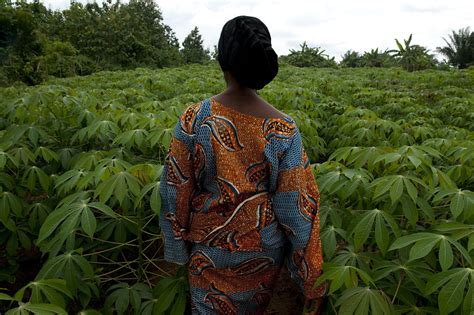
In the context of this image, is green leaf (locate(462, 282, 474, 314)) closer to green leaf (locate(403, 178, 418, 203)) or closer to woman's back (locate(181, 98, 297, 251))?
green leaf (locate(403, 178, 418, 203))

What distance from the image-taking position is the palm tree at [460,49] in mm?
23859

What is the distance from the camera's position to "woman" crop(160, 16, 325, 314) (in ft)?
3.61

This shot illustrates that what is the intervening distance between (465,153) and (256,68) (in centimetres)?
143

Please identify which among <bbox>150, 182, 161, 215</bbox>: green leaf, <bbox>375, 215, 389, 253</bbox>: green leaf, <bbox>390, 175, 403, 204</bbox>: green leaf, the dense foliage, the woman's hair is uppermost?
the dense foliage

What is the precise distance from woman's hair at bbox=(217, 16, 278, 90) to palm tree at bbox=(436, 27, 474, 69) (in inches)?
1054

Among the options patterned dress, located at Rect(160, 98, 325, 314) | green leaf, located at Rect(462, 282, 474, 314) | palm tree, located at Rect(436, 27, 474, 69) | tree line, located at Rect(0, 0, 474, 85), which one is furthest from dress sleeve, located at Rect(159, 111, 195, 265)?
palm tree, located at Rect(436, 27, 474, 69)

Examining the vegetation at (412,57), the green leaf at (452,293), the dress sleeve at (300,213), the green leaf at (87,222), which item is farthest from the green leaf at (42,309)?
the vegetation at (412,57)

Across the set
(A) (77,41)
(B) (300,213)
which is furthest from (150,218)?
(A) (77,41)

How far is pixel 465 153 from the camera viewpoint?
6.23 feet

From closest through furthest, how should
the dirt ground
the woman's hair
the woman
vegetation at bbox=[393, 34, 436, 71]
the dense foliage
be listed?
Answer: the woman's hair, the woman, the dirt ground, the dense foliage, vegetation at bbox=[393, 34, 436, 71]

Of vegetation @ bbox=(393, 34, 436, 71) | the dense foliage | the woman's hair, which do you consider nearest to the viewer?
the woman's hair

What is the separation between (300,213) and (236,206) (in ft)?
0.66

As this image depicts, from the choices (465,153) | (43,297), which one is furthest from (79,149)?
(465,153)

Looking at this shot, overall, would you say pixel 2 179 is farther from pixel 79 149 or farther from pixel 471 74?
pixel 471 74
